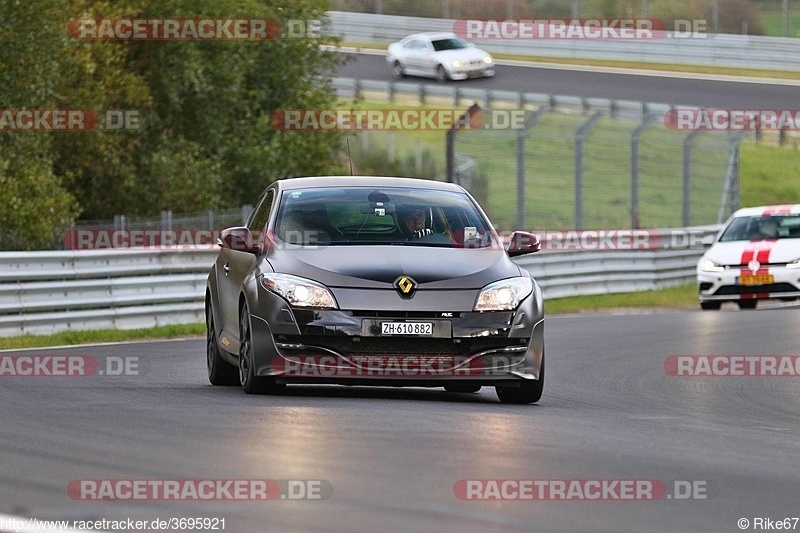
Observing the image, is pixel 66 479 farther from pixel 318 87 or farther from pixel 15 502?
pixel 318 87

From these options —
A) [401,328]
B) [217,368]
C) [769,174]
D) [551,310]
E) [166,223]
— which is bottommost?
[769,174]

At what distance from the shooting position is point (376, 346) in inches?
396

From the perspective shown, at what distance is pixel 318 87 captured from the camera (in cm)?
3722

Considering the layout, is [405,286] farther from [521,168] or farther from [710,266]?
[521,168]

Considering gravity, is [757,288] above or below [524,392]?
below

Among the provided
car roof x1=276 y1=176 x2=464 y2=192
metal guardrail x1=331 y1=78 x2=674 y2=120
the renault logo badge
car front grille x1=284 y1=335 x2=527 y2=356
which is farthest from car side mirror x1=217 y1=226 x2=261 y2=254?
metal guardrail x1=331 y1=78 x2=674 y2=120

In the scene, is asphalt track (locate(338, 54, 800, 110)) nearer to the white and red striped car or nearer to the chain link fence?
the chain link fence

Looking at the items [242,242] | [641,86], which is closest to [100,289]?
[242,242]

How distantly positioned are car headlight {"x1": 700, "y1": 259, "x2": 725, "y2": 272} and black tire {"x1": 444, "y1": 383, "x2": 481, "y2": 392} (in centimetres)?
1281

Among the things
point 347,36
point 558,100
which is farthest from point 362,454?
point 347,36

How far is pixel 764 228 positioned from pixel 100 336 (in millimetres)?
10864

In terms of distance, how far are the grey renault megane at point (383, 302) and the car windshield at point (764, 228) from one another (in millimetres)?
14141

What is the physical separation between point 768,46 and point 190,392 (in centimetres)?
4109

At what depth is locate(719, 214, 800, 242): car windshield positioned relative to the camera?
24.6m
